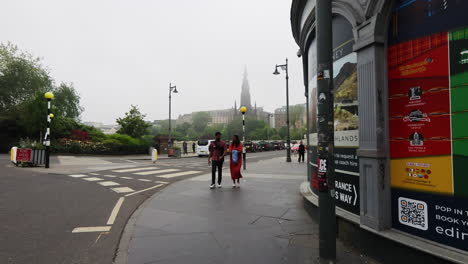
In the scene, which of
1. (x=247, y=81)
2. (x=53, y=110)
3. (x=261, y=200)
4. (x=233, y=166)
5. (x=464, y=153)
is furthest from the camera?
(x=247, y=81)

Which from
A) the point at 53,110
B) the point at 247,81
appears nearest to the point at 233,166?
the point at 53,110

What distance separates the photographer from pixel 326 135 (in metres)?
2.97

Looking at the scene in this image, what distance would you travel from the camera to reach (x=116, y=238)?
395 centimetres

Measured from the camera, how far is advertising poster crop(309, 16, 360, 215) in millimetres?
3713

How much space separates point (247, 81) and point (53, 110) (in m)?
134

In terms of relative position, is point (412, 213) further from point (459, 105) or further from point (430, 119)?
point (459, 105)

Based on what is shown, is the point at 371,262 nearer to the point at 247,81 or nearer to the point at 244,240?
the point at 244,240

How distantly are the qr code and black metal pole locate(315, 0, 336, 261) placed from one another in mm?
881

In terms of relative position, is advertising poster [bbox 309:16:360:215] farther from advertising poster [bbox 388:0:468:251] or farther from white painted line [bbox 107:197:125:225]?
white painted line [bbox 107:197:125:225]

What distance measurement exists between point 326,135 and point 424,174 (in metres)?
1.13

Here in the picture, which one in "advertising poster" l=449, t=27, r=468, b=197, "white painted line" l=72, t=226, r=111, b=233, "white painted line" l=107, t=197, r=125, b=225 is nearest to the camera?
"advertising poster" l=449, t=27, r=468, b=197

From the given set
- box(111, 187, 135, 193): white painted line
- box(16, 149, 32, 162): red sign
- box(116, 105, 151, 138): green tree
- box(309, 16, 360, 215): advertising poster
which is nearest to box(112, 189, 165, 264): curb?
box(111, 187, 135, 193): white painted line

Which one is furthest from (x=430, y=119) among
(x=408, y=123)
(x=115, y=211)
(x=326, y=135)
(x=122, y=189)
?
(x=122, y=189)

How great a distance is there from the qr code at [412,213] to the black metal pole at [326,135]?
2.89ft
